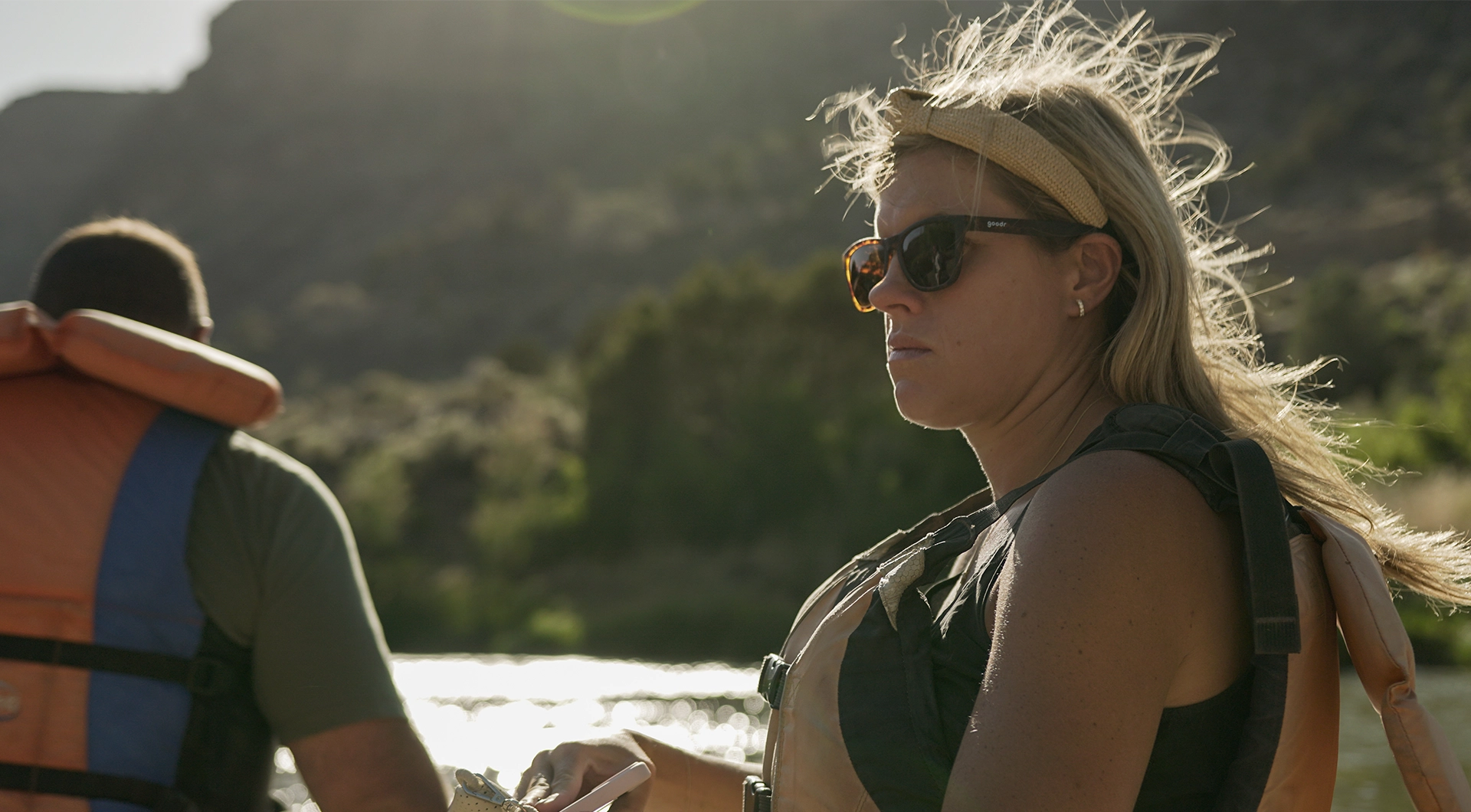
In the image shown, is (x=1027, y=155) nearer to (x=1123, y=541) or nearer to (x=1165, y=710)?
(x=1123, y=541)

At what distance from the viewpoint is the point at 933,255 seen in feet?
6.30

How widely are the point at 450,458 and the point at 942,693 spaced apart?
55145 millimetres

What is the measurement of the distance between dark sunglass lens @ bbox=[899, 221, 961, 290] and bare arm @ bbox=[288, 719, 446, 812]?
1490mm

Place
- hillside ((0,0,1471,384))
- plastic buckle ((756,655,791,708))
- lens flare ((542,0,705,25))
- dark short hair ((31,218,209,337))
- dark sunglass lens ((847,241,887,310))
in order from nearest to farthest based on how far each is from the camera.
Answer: plastic buckle ((756,655,791,708)) → dark sunglass lens ((847,241,887,310)) → dark short hair ((31,218,209,337)) → hillside ((0,0,1471,384)) → lens flare ((542,0,705,25))

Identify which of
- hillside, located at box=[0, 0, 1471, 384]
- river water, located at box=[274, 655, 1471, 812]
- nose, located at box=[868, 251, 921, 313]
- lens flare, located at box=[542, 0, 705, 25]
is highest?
lens flare, located at box=[542, 0, 705, 25]

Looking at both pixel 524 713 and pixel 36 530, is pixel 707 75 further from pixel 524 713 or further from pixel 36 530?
pixel 36 530

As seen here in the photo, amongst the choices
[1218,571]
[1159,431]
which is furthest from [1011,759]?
[1159,431]

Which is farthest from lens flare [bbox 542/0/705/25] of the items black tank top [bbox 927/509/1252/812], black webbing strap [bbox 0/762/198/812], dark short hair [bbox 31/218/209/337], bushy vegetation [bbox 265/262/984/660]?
black tank top [bbox 927/509/1252/812]

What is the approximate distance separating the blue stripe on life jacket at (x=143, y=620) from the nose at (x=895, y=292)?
150cm

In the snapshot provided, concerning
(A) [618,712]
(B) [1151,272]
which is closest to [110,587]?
(B) [1151,272]

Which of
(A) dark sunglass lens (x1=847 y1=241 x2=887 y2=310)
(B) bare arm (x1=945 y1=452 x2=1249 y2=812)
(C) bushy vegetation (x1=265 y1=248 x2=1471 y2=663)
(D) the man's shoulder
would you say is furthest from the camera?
(C) bushy vegetation (x1=265 y1=248 x2=1471 y2=663)

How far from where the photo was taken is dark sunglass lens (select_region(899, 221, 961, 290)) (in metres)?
1.91

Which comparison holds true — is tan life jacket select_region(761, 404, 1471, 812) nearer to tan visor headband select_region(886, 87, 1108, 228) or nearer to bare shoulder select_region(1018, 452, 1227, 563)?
bare shoulder select_region(1018, 452, 1227, 563)

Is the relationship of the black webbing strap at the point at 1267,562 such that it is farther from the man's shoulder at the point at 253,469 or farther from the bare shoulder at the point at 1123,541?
the man's shoulder at the point at 253,469
